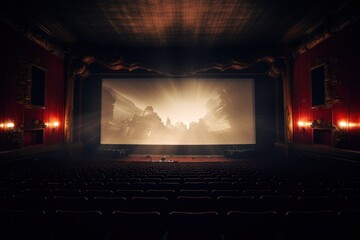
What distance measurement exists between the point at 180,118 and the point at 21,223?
1277cm

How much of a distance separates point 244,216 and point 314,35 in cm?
1052

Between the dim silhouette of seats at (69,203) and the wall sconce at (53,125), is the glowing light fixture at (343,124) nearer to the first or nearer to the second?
the dim silhouette of seats at (69,203)

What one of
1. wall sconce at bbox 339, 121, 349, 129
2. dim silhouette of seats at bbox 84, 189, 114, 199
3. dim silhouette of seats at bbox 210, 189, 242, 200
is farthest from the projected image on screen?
dim silhouette of seats at bbox 84, 189, 114, 199

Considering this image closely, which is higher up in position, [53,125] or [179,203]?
[53,125]

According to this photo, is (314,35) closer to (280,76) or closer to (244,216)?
(280,76)

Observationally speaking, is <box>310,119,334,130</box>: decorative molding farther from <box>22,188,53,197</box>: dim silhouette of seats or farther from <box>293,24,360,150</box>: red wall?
<box>22,188,53,197</box>: dim silhouette of seats

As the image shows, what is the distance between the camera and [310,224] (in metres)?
2.13

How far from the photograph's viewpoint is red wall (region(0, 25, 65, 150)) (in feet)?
25.2

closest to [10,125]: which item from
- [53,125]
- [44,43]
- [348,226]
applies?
[53,125]

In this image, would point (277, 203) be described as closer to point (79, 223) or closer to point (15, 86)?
point (79, 223)

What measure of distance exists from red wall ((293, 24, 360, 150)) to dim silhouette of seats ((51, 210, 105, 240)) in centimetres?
870

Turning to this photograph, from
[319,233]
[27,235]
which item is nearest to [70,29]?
[27,235]

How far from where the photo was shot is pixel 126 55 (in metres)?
12.2

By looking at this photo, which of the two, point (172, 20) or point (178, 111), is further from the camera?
point (178, 111)
